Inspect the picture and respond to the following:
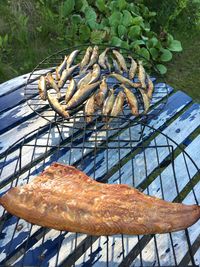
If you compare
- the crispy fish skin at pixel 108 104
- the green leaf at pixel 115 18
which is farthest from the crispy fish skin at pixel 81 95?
the green leaf at pixel 115 18

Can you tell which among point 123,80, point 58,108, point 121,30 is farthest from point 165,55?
point 58,108

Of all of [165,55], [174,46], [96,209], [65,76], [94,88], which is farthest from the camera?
[174,46]

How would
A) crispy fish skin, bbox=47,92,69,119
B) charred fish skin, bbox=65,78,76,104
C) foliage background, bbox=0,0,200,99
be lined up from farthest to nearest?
foliage background, bbox=0,0,200,99 → charred fish skin, bbox=65,78,76,104 → crispy fish skin, bbox=47,92,69,119

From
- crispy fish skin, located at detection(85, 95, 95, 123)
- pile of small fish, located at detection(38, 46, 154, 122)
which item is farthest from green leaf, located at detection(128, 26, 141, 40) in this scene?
crispy fish skin, located at detection(85, 95, 95, 123)

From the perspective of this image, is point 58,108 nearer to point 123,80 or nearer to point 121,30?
point 123,80

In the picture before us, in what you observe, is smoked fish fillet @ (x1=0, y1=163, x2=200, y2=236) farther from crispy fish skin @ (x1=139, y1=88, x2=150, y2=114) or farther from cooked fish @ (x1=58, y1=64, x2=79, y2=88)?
cooked fish @ (x1=58, y1=64, x2=79, y2=88)

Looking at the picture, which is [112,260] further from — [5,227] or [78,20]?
[78,20]
